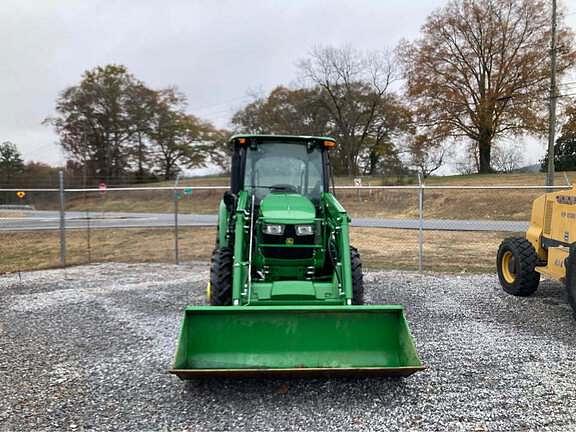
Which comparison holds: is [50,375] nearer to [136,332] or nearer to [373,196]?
[136,332]

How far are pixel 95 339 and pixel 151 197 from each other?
25.8m

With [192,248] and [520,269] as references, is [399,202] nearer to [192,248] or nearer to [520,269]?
[192,248]

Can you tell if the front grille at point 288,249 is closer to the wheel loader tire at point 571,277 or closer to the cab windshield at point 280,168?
the cab windshield at point 280,168

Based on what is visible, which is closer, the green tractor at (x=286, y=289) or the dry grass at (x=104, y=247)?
the green tractor at (x=286, y=289)

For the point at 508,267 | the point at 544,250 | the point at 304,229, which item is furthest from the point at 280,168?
the point at 544,250

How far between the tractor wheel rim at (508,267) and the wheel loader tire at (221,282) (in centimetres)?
472

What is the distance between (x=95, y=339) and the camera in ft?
18.0

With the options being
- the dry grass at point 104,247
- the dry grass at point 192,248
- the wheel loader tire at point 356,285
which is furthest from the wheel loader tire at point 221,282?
the dry grass at point 104,247

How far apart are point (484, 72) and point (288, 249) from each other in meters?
33.4

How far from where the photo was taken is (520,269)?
24.0 feet

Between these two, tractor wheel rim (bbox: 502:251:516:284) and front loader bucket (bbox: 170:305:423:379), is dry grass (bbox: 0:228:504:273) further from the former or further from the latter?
front loader bucket (bbox: 170:305:423:379)

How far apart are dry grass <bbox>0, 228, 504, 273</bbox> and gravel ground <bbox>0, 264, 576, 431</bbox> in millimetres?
4119

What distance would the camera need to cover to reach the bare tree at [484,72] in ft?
105

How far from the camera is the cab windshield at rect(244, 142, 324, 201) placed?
6164mm
